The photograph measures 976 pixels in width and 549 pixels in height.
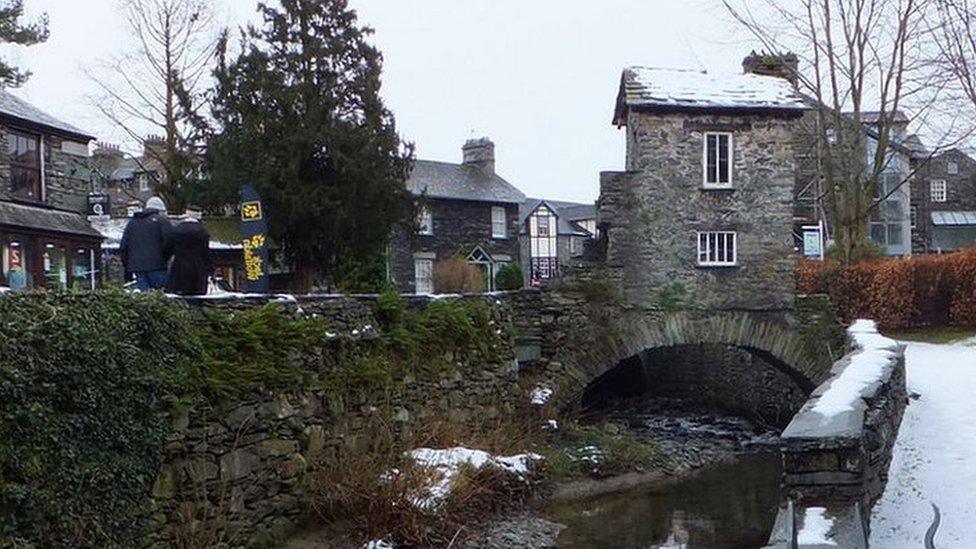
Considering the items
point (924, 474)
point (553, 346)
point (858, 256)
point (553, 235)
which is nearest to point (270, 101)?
point (553, 346)

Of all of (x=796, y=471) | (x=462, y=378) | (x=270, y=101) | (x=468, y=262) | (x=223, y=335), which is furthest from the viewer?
(x=468, y=262)

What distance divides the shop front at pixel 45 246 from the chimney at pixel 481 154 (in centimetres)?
2130

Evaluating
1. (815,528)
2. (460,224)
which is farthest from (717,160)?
(460,224)

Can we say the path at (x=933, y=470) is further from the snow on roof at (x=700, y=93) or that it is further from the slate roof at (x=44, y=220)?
the slate roof at (x=44, y=220)

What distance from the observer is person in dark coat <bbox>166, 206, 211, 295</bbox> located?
1036 cm

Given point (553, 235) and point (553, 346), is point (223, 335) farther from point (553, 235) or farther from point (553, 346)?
point (553, 235)

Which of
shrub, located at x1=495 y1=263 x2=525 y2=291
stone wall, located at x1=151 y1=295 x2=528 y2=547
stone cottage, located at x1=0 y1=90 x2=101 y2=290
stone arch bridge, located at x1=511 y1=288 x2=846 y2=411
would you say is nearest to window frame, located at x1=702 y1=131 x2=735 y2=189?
stone arch bridge, located at x1=511 y1=288 x2=846 y2=411

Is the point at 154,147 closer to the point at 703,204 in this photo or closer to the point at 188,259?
the point at 703,204

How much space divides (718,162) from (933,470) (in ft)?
38.7

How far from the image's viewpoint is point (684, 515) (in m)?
13.3

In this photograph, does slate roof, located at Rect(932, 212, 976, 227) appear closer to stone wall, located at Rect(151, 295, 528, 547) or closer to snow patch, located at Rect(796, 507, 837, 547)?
stone wall, located at Rect(151, 295, 528, 547)

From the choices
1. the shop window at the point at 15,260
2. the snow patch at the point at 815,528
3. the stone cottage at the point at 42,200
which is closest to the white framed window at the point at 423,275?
the stone cottage at the point at 42,200

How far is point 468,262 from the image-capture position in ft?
118

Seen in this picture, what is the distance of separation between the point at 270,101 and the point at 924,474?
62.0 feet
